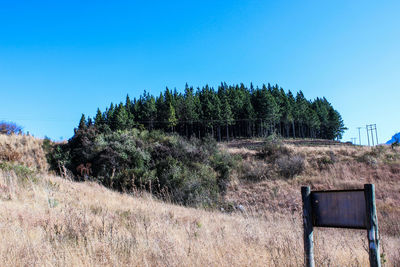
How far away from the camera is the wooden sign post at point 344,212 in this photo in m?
2.19

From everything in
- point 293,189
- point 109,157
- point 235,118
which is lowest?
point 293,189

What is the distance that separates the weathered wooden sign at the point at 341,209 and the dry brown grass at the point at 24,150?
58.4 feet

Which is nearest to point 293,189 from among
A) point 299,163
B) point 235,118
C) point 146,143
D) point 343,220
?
point 299,163

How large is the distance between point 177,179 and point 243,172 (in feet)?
22.7

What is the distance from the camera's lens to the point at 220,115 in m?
54.1

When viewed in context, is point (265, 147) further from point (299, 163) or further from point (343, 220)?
point (343, 220)

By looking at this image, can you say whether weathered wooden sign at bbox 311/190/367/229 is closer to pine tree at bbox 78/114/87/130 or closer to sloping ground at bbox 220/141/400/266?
sloping ground at bbox 220/141/400/266

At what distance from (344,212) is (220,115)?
52.1 meters

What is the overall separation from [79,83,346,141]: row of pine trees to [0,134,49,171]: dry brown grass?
27513 mm

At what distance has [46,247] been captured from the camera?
331cm

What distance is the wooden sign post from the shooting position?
2.19 metres

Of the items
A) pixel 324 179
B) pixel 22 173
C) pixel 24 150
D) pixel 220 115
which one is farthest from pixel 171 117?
pixel 22 173

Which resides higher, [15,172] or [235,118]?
[235,118]

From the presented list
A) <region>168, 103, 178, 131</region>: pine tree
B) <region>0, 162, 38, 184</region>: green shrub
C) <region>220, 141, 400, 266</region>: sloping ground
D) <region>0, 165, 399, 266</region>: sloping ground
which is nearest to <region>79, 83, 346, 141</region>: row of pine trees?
<region>168, 103, 178, 131</region>: pine tree
